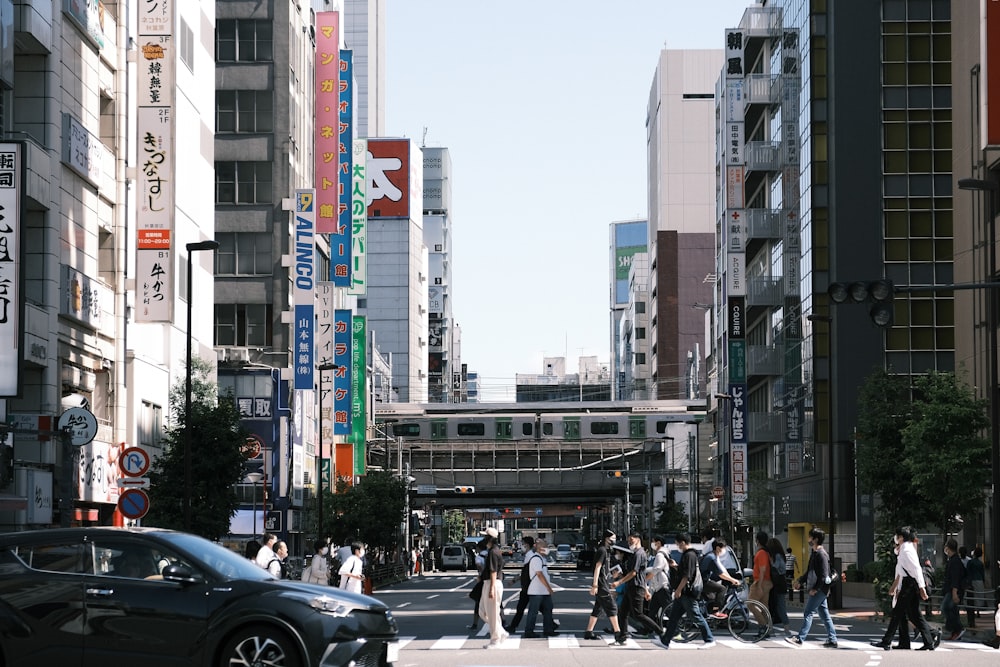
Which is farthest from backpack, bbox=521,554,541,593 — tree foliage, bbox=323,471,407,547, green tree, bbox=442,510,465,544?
green tree, bbox=442,510,465,544

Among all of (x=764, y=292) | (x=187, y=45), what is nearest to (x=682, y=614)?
(x=187, y=45)

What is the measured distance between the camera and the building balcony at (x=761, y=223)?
249 ft

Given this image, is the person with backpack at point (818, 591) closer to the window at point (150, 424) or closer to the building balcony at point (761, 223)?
the window at point (150, 424)

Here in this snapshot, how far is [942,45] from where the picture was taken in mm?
62688

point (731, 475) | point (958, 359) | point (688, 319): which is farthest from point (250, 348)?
point (688, 319)

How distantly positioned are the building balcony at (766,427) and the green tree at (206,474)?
122 ft

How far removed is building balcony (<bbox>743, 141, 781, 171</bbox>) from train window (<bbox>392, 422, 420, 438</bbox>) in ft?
106

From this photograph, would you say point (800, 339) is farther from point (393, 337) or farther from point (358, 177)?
point (393, 337)

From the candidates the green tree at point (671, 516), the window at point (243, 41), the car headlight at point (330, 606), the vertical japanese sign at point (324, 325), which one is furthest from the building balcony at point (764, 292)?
the car headlight at point (330, 606)

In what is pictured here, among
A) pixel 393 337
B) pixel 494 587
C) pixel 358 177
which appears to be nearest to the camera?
pixel 494 587

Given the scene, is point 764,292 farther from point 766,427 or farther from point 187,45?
point 187,45

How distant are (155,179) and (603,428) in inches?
2350

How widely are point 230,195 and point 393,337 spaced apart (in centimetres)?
9909

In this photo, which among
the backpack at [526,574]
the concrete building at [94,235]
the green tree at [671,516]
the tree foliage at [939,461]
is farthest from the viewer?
the green tree at [671,516]
